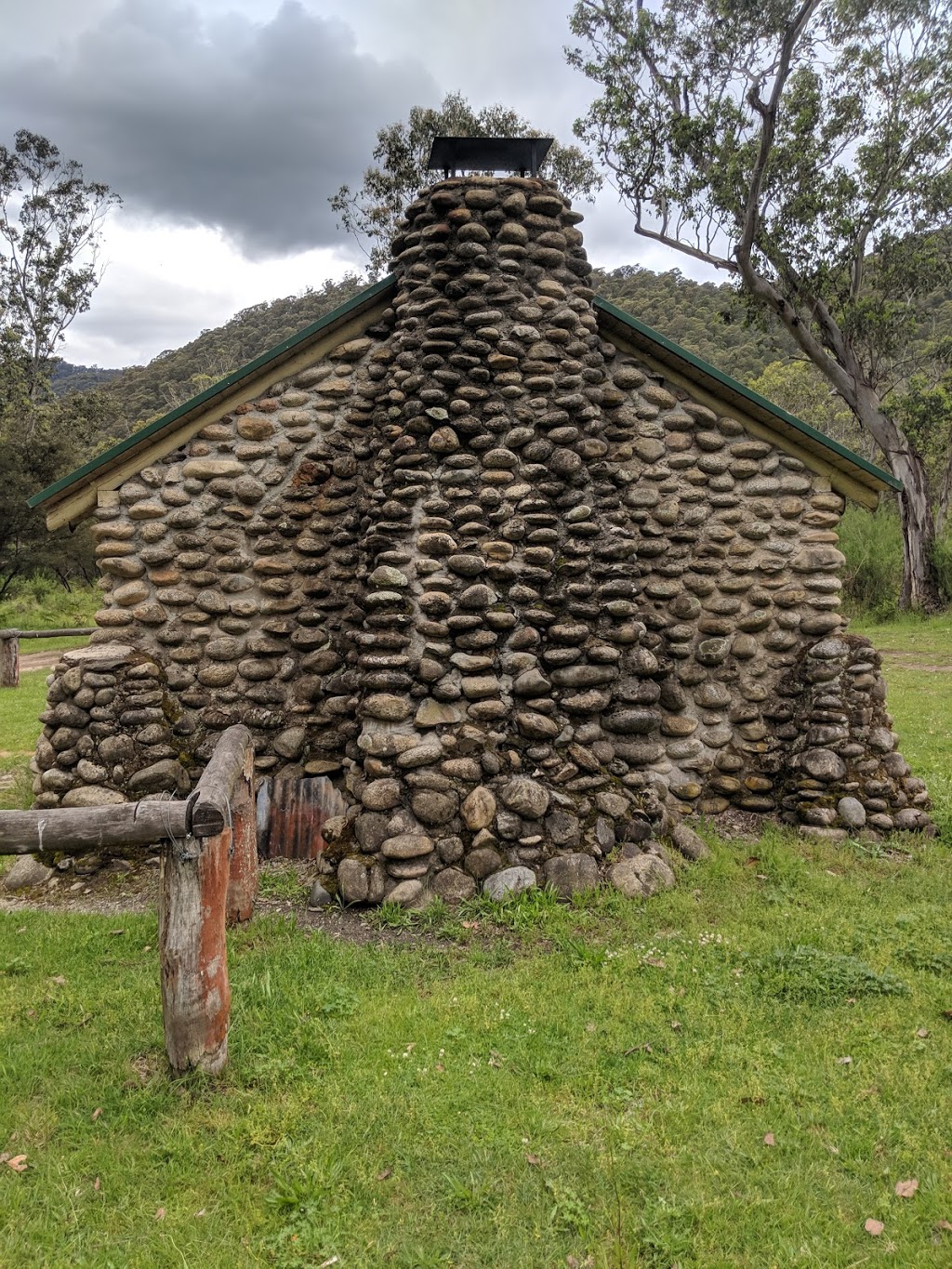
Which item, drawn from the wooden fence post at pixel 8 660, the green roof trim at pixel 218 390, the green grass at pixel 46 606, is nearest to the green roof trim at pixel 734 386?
the green roof trim at pixel 218 390

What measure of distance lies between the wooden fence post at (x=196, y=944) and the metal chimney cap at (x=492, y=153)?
18.7 ft

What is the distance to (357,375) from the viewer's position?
6.39 meters

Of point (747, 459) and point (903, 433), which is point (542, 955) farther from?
point (903, 433)

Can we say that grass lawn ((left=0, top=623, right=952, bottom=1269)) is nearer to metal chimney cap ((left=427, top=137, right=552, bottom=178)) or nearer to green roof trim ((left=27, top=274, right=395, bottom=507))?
green roof trim ((left=27, top=274, right=395, bottom=507))

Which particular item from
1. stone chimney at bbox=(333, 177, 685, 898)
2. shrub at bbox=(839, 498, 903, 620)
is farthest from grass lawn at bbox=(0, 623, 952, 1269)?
shrub at bbox=(839, 498, 903, 620)

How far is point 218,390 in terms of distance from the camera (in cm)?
606

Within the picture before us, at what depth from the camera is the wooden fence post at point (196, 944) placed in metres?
3.03

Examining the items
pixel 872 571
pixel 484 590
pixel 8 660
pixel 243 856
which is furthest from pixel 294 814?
pixel 872 571

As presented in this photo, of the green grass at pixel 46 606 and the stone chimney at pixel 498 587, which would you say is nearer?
the stone chimney at pixel 498 587

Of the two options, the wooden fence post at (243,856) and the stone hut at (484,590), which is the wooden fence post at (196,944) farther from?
the stone hut at (484,590)

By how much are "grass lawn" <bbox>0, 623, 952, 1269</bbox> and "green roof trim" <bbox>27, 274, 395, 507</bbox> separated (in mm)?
3211

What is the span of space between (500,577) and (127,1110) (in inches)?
140

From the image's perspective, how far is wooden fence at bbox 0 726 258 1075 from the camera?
9.84 ft

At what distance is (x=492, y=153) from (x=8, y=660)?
40.2 feet
